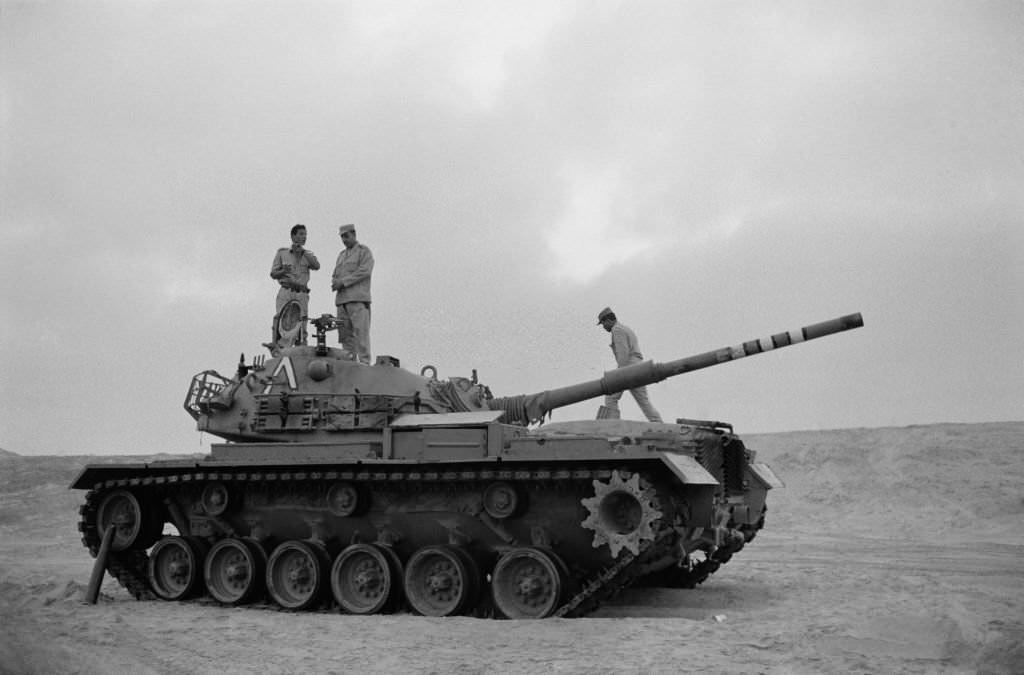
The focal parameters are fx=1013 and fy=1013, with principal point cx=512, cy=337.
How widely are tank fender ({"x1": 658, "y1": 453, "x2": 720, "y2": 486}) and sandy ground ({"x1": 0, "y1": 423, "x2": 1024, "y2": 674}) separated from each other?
1.47 metres

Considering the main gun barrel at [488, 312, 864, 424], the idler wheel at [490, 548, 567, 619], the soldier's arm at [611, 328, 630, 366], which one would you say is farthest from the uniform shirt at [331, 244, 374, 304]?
the idler wheel at [490, 548, 567, 619]

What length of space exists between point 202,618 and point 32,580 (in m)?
5.45

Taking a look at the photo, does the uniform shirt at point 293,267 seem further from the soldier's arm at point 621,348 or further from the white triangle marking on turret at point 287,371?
the soldier's arm at point 621,348

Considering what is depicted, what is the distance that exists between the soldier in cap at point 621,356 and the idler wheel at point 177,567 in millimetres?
6075

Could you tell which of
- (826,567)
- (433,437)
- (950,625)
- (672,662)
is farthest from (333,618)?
(826,567)

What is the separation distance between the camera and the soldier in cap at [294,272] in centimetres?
1595

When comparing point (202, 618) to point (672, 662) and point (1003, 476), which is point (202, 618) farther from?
point (1003, 476)

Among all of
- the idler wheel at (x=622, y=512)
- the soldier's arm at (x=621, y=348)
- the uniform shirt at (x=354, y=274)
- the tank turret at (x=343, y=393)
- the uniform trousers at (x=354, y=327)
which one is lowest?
the idler wheel at (x=622, y=512)

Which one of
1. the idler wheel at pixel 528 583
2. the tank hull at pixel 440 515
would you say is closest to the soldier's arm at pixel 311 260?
the tank hull at pixel 440 515

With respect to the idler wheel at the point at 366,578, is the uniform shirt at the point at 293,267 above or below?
above

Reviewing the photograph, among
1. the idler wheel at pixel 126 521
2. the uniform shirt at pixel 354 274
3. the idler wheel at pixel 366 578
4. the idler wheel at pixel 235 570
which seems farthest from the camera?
the uniform shirt at pixel 354 274

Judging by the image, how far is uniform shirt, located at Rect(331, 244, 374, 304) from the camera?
1562 centimetres

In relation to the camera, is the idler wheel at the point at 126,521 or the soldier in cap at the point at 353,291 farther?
the soldier in cap at the point at 353,291

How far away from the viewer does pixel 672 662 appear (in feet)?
28.4
